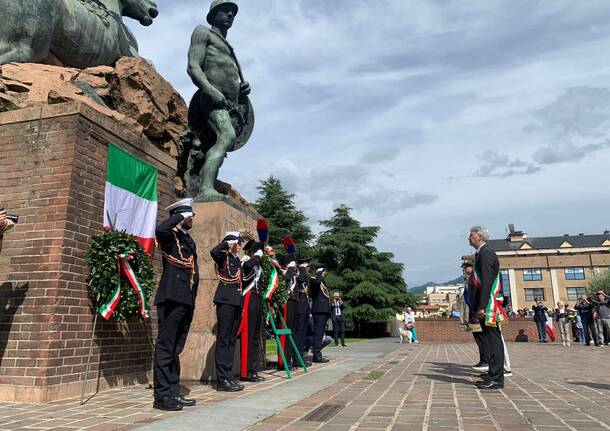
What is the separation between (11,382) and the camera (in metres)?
4.77

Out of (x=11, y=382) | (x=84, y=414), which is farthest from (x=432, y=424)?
(x=11, y=382)

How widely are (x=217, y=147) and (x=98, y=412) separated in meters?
4.66

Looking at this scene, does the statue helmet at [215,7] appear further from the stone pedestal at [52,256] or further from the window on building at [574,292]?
the window on building at [574,292]

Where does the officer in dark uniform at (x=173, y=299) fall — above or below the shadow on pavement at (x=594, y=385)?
above

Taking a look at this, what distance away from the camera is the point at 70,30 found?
306 inches

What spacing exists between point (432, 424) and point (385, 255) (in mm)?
32864

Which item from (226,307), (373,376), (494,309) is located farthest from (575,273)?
(226,307)

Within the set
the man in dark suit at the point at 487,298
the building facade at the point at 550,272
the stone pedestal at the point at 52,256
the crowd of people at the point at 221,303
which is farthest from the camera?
the building facade at the point at 550,272

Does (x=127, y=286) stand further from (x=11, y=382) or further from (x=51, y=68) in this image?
(x=51, y=68)

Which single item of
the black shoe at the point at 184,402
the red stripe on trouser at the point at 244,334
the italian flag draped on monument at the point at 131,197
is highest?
the italian flag draped on monument at the point at 131,197

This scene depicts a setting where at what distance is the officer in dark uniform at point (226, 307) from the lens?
18.7 feet

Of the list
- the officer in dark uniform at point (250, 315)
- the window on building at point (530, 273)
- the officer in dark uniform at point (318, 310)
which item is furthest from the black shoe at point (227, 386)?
the window on building at point (530, 273)

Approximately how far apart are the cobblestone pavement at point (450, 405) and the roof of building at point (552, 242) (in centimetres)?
7409

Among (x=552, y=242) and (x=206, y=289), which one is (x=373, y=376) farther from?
(x=552, y=242)
